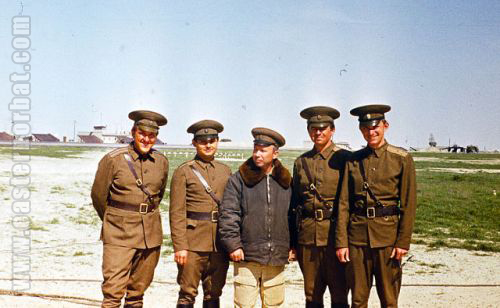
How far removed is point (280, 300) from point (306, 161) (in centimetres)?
133

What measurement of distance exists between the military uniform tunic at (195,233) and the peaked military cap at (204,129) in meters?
0.29

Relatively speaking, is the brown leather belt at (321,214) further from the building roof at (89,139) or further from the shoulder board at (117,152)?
the building roof at (89,139)

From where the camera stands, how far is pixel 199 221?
16.1 ft

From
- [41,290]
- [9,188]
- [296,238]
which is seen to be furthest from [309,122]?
[9,188]

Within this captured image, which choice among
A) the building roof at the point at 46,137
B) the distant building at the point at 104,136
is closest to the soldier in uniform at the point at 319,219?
the distant building at the point at 104,136

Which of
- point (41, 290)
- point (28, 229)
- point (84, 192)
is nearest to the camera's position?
point (41, 290)

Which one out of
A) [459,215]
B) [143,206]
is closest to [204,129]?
[143,206]

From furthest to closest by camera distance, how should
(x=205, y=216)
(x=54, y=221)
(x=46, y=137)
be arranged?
1. (x=46, y=137)
2. (x=54, y=221)
3. (x=205, y=216)

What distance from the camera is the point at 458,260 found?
9664 mm

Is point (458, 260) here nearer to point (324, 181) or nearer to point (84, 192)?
point (324, 181)

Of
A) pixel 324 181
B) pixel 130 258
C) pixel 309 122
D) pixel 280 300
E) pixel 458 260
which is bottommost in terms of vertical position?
pixel 458 260

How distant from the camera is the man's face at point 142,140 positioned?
495 cm

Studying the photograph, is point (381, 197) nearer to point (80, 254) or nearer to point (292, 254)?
point (292, 254)

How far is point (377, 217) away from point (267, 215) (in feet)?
3.26
